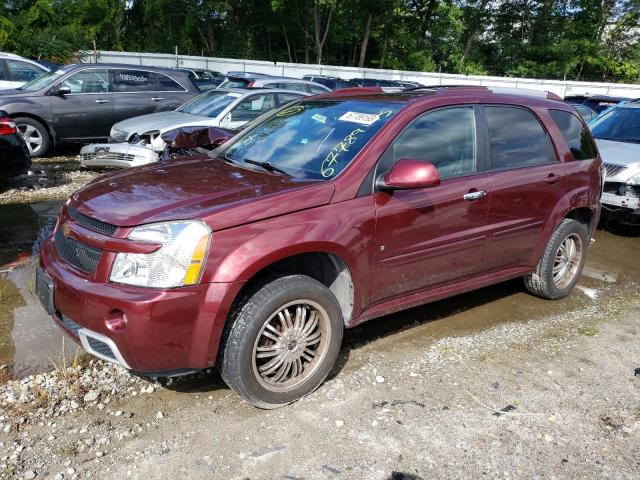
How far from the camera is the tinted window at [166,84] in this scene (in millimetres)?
10992

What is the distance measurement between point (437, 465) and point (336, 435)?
0.55 m

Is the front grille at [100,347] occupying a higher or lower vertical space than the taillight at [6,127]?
lower

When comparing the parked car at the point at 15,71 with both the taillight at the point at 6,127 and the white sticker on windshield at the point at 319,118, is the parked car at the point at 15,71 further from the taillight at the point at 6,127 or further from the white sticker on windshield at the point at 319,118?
the white sticker on windshield at the point at 319,118

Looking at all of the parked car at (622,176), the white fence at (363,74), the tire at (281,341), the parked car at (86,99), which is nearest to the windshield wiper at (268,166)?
the tire at (281,341)

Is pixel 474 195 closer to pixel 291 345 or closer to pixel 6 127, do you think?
pixel 291 345

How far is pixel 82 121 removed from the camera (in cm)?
1005

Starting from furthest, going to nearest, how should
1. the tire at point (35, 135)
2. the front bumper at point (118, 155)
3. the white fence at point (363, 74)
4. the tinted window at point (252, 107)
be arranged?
the white fence at point (363, 74), the tire at point (35, 135), the tinted window at point (252, 107), the front bumper at point (118, 155)

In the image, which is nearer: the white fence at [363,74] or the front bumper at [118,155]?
the front bumper at [118,155]

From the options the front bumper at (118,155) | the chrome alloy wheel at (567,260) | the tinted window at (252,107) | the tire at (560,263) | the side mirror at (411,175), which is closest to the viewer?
the side mirror at (411,175)

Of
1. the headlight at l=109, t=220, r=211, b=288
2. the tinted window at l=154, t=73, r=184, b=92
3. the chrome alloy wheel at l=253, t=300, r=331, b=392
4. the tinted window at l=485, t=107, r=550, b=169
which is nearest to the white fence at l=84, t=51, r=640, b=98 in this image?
the tinted window at l=154, t=73, r=184, b=92

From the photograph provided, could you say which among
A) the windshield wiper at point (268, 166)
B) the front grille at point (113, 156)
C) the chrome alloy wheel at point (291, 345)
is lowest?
the chrome alloy wheel at point (291, 345)

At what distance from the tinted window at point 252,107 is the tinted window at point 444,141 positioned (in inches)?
224

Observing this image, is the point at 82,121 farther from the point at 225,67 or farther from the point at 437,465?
the point at 225,67

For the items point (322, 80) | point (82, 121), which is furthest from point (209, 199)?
point (322, 80)
